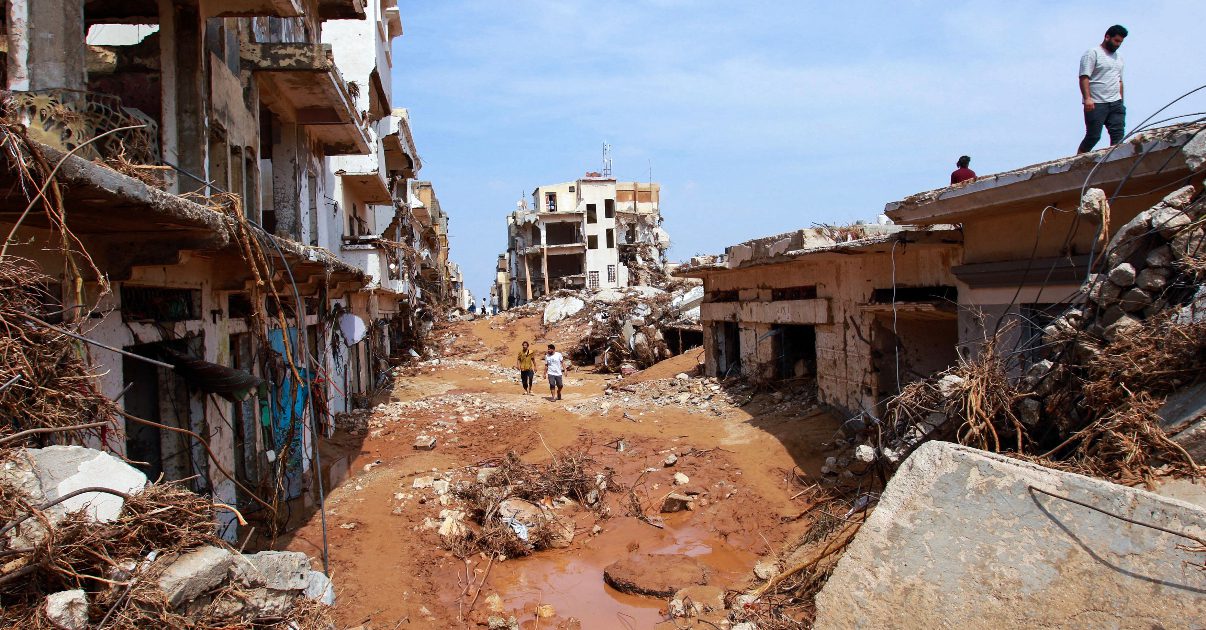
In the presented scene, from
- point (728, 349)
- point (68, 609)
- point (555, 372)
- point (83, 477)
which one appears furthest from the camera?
point (555, 372)

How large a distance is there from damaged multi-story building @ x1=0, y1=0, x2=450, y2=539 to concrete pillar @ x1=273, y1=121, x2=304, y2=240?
2cm

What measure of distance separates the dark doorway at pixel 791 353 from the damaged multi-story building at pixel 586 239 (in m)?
33.3

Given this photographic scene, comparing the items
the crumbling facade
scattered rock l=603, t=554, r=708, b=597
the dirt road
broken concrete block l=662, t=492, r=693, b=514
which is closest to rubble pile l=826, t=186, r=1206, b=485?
scattered rock l=603, t=554, r=708, b=597

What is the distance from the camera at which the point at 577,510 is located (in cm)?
964

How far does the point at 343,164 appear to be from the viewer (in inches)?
642

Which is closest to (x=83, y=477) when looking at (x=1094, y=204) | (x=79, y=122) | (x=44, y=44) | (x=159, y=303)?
(x=79, y=122)

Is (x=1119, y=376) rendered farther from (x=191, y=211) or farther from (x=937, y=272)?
(x=191, y=211)

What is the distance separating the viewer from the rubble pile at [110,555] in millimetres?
2820

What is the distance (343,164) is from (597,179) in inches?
1434

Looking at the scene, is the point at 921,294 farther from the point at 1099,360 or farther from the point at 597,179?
the point at 597,179

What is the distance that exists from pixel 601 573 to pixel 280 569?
4.54 metres

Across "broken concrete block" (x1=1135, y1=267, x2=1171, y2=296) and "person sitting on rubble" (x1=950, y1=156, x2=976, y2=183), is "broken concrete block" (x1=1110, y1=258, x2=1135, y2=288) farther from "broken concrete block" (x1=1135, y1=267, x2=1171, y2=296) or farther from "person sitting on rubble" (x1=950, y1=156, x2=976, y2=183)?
"person sitting on rubble" (x1=950, y1=156, x2=976, y2=183)

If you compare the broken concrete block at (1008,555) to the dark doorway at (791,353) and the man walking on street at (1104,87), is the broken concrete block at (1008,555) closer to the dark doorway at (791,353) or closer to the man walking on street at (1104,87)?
the man walking on street at (1104,87)

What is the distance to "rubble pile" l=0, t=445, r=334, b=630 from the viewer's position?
9.25 ft
